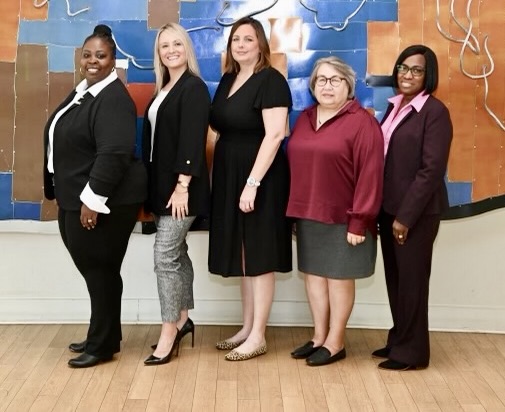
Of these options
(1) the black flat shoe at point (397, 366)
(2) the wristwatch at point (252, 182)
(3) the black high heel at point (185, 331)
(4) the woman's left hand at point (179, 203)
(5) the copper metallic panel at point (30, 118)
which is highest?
(5) the copper metallic panel at point (30, 118)

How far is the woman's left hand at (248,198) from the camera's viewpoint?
352 cm

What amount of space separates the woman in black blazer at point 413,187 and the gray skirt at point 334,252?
12cm

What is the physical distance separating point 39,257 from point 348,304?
1.57 metres

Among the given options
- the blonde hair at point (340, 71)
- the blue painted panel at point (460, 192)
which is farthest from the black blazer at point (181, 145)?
the blue painted panel at point (460, 192)

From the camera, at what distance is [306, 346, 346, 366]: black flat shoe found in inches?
143

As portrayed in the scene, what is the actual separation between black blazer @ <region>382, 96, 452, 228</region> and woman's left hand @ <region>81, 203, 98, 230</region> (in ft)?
3.82

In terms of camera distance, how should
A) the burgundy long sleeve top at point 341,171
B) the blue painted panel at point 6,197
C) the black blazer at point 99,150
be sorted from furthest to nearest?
the blue painted panel at point 6,197 < the burgundy long sleeve top at point 341,171 < the black blazer at point 99,150

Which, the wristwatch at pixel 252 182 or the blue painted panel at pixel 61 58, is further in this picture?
the blue painted panel at pixel 61 58

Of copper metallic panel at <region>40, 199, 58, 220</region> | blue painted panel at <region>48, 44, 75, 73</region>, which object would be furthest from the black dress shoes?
blue painted panel at <region>48, 44, 75, 73</region>

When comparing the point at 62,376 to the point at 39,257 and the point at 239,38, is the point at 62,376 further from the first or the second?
the point at 239,38

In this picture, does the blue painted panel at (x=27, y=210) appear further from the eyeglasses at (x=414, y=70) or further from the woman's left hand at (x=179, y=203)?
the eyeglasses at (x=414, y=70)

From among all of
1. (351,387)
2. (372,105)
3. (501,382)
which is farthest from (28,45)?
(501,382)

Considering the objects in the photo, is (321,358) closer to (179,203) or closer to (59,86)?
(179,203)

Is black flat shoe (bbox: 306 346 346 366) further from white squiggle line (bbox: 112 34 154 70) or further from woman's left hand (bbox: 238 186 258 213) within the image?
white squiggle line (bbox: 112 34 154 70)
